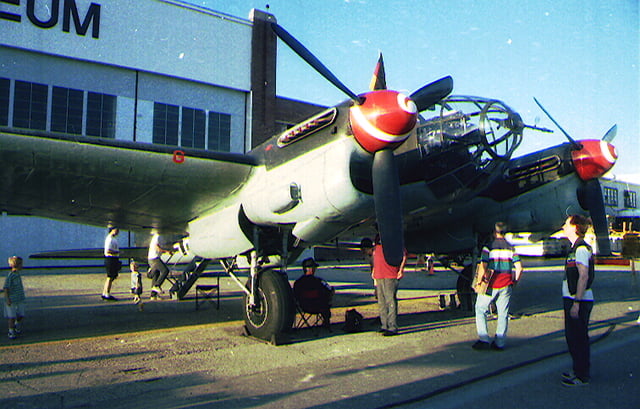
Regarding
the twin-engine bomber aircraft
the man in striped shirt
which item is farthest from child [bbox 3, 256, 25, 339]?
the man in striped shirt

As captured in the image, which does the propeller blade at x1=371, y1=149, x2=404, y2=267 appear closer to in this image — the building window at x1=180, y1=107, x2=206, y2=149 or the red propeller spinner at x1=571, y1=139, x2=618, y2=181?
the red propeller spinner at x1=571, y1=139, x2=618, y2=181

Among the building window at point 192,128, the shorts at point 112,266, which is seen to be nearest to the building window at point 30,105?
the building window at point 192,128

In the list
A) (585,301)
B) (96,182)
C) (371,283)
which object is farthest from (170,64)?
(585,301)

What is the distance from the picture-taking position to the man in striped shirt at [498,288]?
19.3ft

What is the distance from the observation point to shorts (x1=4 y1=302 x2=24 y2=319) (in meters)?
6.47

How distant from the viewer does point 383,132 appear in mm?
5148

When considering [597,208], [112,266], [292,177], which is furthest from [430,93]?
[112,266]

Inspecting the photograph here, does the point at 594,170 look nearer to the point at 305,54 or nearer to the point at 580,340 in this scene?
the point at 580,340

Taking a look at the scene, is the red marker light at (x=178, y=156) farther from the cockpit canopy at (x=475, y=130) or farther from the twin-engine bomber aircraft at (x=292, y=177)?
the cockpit canopy at (x=475, y=130)

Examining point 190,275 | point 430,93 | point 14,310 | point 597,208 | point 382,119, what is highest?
point 430,93

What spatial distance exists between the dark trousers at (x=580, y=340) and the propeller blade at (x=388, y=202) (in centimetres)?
191

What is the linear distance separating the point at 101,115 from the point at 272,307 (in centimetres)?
1784

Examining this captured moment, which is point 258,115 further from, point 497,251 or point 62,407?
point 62,407

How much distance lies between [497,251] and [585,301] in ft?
5.70
